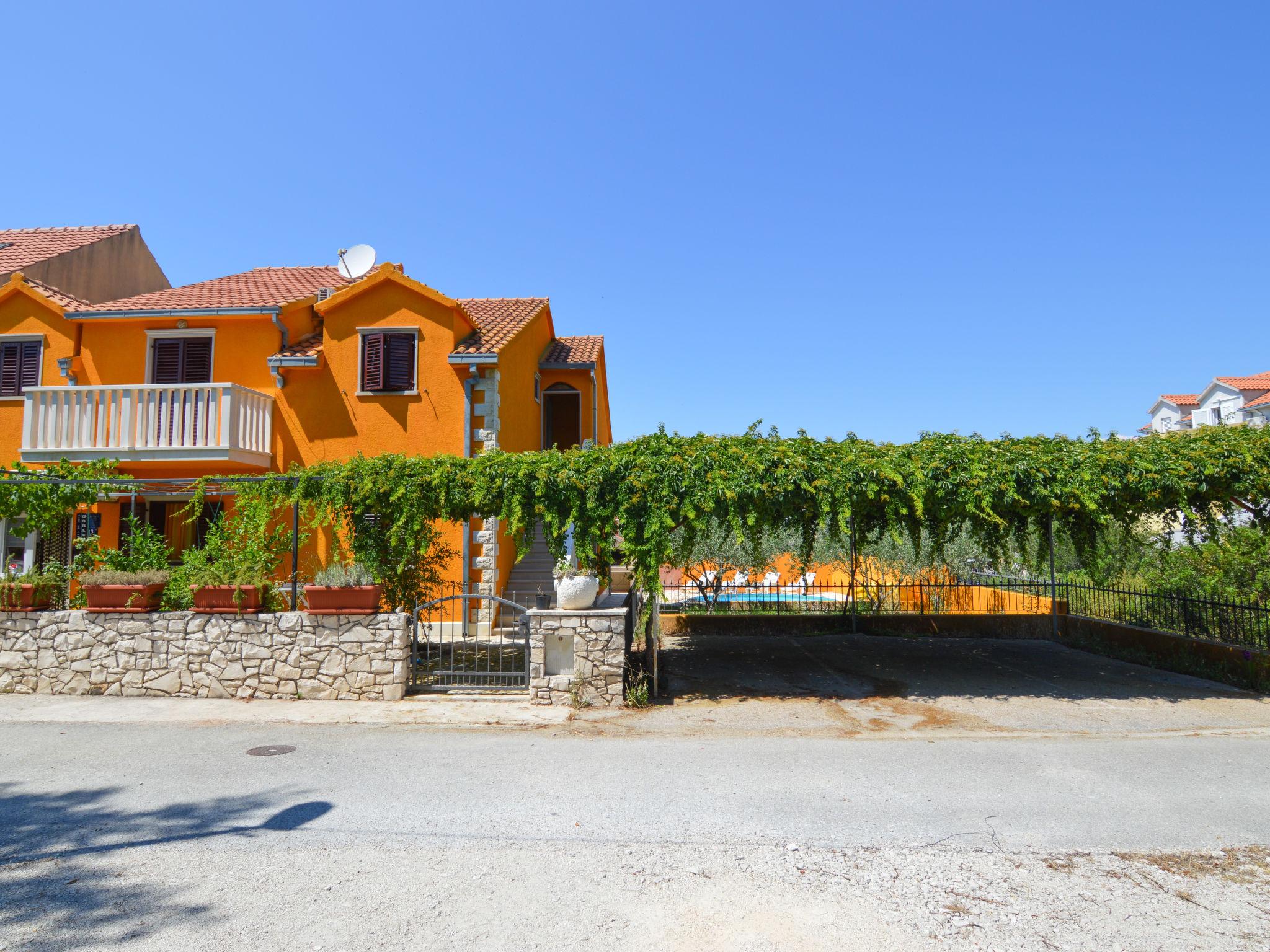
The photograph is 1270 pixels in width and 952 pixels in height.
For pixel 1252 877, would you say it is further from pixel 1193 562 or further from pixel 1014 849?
pixel 1193 562

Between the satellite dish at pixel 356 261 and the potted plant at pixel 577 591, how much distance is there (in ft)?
41.3

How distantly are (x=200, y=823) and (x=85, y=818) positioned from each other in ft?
3.20

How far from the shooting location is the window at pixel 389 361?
1636cm

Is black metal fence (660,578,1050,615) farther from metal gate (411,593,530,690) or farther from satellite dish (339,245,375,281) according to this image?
satellite dish (339,245,375,281)

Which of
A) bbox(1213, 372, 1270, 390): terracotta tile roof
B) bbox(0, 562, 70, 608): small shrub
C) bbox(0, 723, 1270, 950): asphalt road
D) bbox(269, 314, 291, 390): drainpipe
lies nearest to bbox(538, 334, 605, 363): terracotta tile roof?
bbox(269, 314, 291, 390): drainpipe

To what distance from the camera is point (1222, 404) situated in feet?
143

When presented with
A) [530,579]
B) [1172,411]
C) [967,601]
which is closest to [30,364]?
[530,579]

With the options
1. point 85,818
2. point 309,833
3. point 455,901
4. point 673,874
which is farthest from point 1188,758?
point 85,818

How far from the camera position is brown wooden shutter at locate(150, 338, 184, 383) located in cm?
1691

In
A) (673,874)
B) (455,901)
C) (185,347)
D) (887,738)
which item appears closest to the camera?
(455,901)

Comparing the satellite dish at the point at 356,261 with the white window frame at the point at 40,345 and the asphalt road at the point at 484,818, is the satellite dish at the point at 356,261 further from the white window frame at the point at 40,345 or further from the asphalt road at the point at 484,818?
the asphalt road at the point at 484,818

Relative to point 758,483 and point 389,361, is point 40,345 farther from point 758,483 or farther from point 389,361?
point 758,483

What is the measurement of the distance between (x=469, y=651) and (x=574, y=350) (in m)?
11.6

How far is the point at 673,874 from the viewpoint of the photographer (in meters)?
4.78
